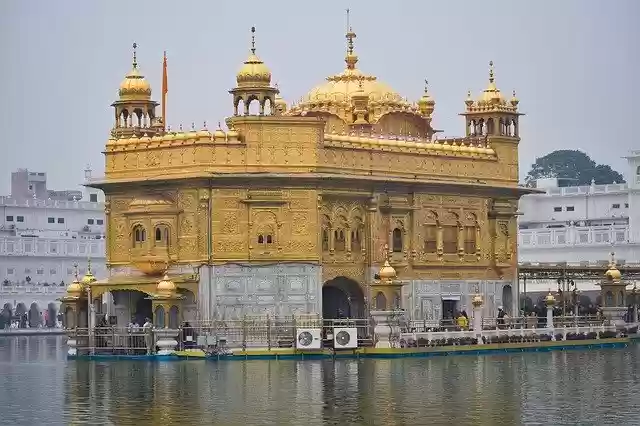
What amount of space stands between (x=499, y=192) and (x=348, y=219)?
26.7ft

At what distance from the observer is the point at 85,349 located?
59.5 metres

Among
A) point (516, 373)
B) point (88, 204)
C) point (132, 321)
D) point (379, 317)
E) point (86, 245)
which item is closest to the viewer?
point (516, 373)

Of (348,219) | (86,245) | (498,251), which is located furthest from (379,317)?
(86,245)

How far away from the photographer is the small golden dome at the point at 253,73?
196 ft

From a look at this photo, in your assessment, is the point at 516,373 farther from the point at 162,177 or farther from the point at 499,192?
the point at 499,192

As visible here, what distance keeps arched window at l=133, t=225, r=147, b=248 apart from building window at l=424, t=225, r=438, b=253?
9951mm

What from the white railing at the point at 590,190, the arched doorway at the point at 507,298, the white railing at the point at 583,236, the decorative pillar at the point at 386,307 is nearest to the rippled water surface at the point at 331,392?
the decorative pillar at the point at 386,307

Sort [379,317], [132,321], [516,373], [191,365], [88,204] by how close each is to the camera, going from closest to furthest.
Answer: [516,373]
[191,365]
[379,317]
[132,321]
[88,204]

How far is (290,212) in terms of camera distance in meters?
59.8

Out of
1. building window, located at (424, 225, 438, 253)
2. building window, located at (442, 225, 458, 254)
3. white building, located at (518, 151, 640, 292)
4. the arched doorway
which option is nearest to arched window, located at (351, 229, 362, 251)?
building window, located at (424, 225, 438, 253)

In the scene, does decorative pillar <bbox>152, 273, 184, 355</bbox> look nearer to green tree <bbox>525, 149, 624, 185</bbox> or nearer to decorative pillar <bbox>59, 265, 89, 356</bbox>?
decorative pillar <bbox>59, 265, 89, 356</bbox>

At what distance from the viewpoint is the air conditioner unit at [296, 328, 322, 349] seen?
56500mm

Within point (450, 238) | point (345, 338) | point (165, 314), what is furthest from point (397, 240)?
point (165, 314)

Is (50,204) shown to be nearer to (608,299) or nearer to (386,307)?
(608,299)
